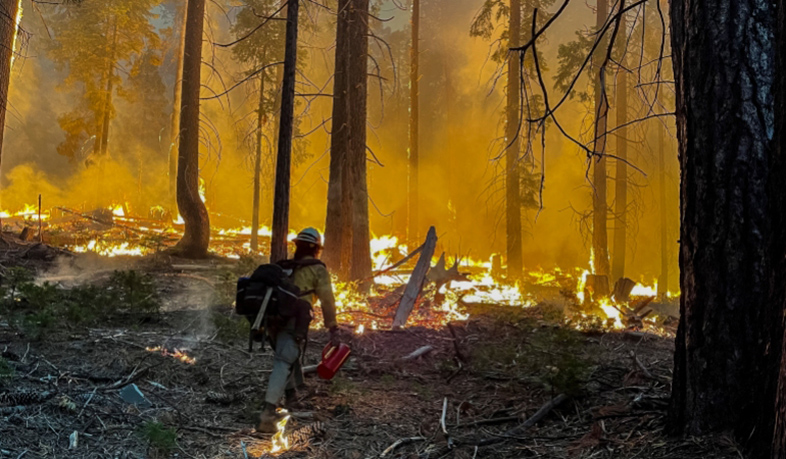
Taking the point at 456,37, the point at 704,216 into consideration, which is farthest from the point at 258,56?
the point at 704,216

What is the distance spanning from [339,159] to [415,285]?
4251mm

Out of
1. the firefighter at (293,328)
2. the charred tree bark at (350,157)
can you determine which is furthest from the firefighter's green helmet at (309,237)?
the charred tree bark at (350,157)

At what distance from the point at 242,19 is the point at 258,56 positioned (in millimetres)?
1533

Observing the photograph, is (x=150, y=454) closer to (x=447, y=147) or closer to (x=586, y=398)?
(x=586, y=398)

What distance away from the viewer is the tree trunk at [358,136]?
12.3 meters

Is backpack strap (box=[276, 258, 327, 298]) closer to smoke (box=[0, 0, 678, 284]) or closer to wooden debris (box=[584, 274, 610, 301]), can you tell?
wooden debris (box=[584, 274, 610, 301])

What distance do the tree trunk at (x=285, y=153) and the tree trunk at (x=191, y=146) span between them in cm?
814

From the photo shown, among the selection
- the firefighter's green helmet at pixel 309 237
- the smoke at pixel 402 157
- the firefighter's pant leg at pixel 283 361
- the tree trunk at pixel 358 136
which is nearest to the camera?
the firefighter's pant leg at pixel 283 361

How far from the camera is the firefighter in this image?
5270mm

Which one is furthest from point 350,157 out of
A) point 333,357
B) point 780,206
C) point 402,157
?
point 402,157

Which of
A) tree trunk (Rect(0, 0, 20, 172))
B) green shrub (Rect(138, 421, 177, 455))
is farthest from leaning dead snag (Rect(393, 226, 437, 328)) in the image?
tree trunk (Rect(0, 0, 20, 172))

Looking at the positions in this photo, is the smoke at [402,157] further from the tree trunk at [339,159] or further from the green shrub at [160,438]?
the green shrub at [160,438]

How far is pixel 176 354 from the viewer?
664 centimetres

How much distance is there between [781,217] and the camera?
2.49 metres
